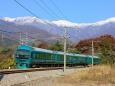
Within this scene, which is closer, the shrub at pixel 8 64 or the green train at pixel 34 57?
the green train at pixel 34 57

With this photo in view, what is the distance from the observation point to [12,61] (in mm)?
51688

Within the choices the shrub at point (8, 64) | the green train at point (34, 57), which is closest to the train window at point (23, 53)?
the green train at point (34, 57)

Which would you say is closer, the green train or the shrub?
the green train

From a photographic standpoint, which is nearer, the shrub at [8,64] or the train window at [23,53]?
the train window at [23,53]

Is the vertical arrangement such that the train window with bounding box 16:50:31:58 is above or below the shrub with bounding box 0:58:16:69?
above

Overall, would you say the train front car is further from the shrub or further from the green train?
the shrub

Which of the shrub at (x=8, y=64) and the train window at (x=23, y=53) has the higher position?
the train window at (x=23, y=53)

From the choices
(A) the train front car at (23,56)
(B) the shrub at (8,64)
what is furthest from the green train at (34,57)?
(B) the shrub at (8,64)

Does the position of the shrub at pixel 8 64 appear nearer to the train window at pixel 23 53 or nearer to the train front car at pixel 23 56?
the train front car at pixel 23 56

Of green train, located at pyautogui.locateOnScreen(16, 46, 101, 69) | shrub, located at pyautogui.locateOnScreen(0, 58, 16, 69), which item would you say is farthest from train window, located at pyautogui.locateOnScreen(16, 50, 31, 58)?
shrub, located at pyautogui.locateOnScreen(0, 58, 16, 69)

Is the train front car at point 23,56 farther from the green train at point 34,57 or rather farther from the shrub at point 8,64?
the shrub at point 8,64

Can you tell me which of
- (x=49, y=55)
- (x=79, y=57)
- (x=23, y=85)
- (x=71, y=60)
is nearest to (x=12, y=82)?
(x=23, y=85)

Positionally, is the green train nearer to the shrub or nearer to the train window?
the train window

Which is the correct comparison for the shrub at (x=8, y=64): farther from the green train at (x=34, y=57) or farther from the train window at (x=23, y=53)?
the train window at (x=23, y=53)
